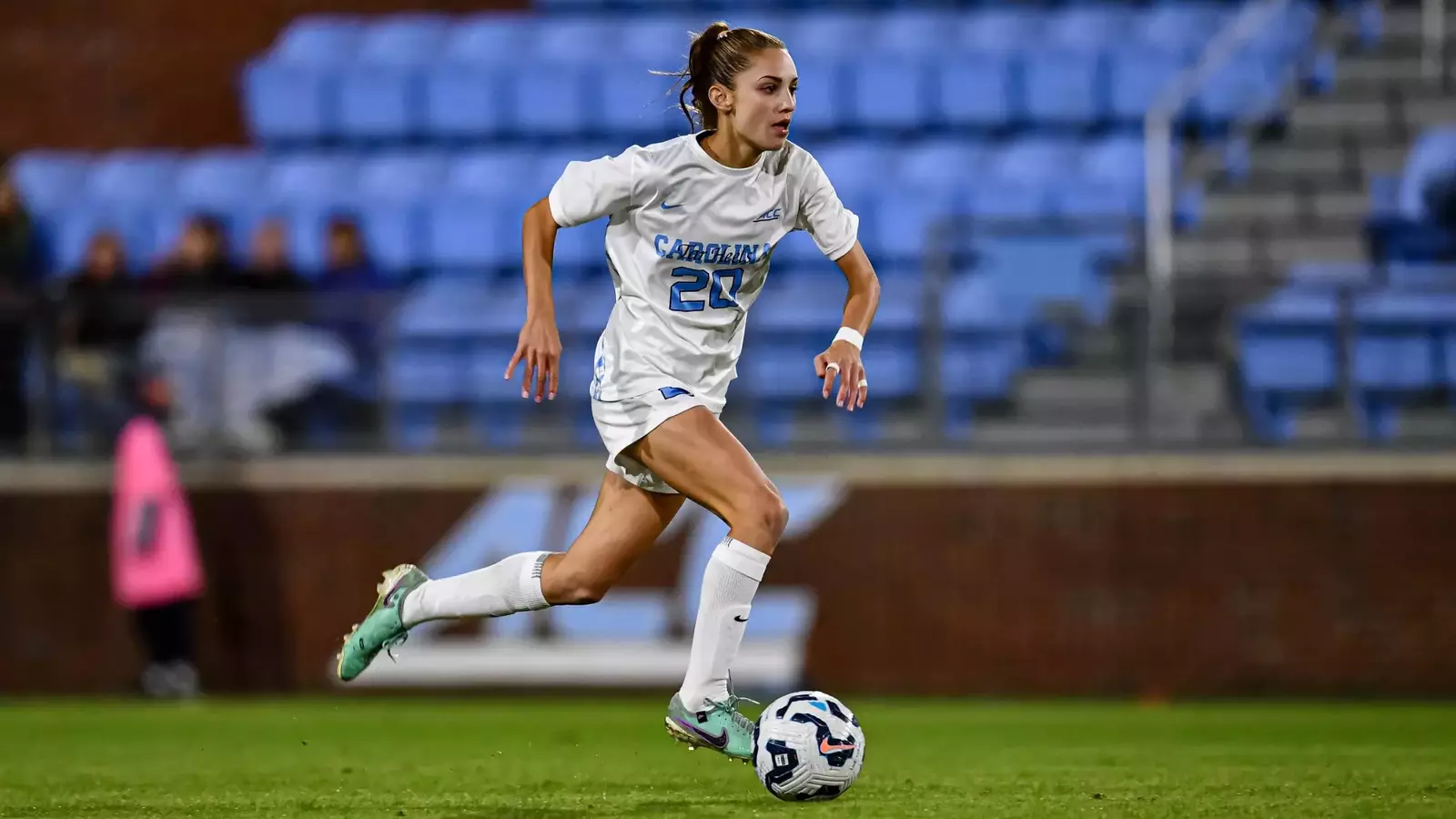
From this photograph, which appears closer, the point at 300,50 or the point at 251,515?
the point at 251,515

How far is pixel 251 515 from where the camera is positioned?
10.6 metres

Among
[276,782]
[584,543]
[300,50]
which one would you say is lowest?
[276,782]

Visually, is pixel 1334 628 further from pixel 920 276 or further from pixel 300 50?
pixel 300 50

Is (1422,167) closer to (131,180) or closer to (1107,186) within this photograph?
(1107,186)

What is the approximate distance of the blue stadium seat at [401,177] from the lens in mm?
13609

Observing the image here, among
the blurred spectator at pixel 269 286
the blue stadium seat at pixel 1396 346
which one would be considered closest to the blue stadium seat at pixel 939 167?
the blurred spectator at pixel 269 286

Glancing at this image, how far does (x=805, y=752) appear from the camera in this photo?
16.4 ft

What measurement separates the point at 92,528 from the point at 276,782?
517 cm

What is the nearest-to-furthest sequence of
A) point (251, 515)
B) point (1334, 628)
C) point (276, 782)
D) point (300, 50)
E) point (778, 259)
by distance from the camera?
point (276, 782)
point (1334, 628)
point (251, 515)
point (778, 259)
point (300, 50)

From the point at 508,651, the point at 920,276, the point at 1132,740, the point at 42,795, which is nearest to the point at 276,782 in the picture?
the point at 42,795

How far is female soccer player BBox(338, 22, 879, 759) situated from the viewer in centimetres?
515

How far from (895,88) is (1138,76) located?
1.60 m

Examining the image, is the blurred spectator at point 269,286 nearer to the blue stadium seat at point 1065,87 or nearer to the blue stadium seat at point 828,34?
the blue stadium seat at point 828,34

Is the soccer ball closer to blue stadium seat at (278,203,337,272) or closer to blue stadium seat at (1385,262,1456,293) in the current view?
blue stadium seat at (1385,262,1456,293)
